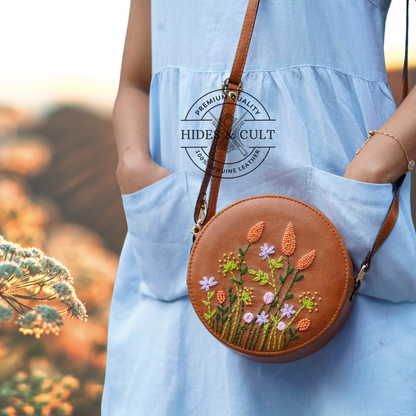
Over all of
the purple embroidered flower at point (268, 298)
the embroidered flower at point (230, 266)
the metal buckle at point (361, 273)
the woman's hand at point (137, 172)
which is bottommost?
the purple embroidered flower at point (268, 298)

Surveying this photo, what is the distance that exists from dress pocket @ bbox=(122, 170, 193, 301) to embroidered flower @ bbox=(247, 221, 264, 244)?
160mm

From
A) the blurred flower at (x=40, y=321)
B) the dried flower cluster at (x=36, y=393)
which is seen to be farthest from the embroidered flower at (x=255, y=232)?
the dried flower cluster at (x=36, y=393)

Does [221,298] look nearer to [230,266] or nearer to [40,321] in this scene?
[230,266]

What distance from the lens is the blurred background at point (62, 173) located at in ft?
4.32

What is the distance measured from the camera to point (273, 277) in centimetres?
52

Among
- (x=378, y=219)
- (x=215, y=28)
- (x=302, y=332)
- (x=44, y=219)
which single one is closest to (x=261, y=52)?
(x=215, y=28)

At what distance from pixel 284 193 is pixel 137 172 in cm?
27

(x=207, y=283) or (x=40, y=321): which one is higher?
(x=207, y=283)

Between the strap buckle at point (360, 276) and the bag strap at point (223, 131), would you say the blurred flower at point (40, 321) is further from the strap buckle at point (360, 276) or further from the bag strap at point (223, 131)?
the strap buckle at point (360, 276)

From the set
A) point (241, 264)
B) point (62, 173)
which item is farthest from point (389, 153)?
point (62, 173)

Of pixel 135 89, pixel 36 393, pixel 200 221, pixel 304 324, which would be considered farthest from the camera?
pixel 36 393

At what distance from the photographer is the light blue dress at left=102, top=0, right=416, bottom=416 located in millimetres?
544

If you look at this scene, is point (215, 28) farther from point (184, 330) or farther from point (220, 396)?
point (220, 396)

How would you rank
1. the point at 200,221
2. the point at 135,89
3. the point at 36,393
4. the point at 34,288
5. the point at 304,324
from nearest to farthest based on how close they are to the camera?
the point at 304,324
the point at 200,221
the point at 135,89
the point at 34,288
the point at 36,393
